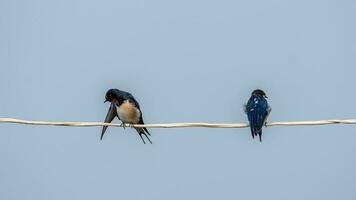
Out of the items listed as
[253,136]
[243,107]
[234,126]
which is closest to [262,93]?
[243,107]

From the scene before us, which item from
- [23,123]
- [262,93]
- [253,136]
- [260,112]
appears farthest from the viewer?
[262,93]

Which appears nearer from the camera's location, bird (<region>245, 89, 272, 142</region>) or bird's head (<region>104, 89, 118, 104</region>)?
bird (<region>245, 89, 272, 142</region>)

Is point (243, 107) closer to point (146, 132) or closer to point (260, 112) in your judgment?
point (260, 112)

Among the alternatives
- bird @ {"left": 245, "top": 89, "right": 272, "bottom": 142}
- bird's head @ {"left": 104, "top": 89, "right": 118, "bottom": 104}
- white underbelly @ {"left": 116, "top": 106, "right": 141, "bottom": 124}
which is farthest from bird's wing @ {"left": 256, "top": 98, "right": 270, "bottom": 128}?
bird's head @ {"left": 104, "top": 89, "right": 118, "bottom": 104}

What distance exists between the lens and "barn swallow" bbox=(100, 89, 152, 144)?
14789 mm

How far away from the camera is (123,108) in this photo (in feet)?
48.5

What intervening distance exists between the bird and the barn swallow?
204cm

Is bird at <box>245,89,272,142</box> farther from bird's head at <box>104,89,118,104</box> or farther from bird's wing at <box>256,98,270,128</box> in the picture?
bird's head at <box>104,89,118,104</box>

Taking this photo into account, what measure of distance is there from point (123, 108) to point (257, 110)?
2585 mm

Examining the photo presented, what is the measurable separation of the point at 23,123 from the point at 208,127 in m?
2.00

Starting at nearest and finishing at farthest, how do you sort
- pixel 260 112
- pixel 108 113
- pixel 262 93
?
pixel 260 112 < pixel 262 93 < pixel 108 113

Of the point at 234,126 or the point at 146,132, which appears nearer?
the point at 234,126

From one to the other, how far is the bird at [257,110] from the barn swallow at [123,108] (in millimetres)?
2035

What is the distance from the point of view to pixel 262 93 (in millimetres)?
14117
